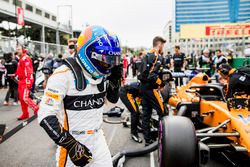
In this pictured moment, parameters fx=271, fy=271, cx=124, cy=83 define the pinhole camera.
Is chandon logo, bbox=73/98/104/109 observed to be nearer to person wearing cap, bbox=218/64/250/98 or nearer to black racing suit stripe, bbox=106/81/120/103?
black racing suit stripe, bbox=106/81/120/103

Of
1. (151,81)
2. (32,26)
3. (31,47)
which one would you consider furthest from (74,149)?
(32,26)

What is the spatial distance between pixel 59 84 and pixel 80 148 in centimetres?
48

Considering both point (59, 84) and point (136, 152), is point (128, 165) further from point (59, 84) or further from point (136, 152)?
point (59, 84)

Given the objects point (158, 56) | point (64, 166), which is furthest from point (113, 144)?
point (64, 166)

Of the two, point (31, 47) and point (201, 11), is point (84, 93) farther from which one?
point (201, 11)

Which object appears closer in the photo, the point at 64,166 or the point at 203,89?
the point at 64,166

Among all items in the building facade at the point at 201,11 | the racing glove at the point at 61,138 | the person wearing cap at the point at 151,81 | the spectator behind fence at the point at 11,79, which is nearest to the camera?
the racing glove at the point at 61,138

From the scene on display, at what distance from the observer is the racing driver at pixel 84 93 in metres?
1.96

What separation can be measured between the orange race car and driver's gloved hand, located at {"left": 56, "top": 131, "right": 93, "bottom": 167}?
27.2 inches

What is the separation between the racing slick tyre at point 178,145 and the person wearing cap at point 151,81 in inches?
73.3

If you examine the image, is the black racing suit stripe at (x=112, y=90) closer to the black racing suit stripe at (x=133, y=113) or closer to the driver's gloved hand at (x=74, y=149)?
the driver's gloved hand at (x=74, y=149)

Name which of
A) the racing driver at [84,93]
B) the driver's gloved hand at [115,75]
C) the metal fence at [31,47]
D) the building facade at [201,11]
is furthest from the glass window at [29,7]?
the racing driver at [84,93]

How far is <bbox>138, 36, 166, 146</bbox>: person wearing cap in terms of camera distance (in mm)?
4110

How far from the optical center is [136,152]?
12.9 ft
